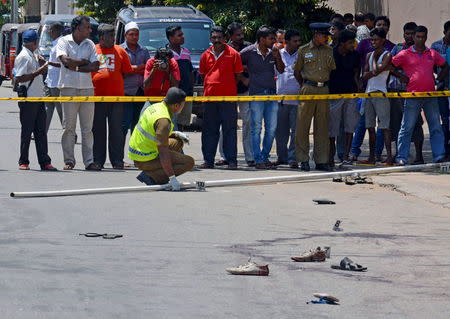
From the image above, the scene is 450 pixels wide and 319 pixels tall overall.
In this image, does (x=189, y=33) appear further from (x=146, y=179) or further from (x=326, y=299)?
(x=326, y=299)

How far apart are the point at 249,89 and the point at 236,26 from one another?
3.17ft

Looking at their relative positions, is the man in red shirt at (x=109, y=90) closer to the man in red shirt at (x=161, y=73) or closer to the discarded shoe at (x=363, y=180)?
the man in red shirt at (x=161, y=73)

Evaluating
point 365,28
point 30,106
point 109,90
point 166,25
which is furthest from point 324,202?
point 166,25

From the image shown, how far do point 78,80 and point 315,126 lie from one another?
327 centimetres

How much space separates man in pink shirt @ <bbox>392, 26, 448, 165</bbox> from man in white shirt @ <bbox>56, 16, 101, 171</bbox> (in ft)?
13.7

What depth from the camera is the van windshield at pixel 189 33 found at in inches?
950

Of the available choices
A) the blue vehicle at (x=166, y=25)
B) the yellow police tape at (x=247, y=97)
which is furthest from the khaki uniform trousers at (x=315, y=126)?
the blue vehicle at (x=166, y=25)

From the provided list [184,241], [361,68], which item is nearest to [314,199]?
[184,241]

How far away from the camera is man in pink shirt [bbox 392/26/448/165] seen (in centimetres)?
1634

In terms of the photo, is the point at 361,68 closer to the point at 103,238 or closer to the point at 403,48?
the point at 403,48

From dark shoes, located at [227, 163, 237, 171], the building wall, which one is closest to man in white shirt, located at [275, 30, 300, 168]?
dark shoes, located at [227, 163, 237, 171]

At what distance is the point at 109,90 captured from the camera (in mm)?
16203

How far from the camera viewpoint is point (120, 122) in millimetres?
16438

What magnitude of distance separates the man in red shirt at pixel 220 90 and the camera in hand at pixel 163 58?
683 mm
